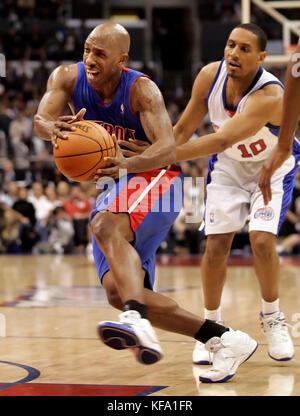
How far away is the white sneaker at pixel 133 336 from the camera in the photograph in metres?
3.29

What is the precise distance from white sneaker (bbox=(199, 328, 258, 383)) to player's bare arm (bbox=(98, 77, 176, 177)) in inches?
38.3

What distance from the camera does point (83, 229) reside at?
1339 centimetres

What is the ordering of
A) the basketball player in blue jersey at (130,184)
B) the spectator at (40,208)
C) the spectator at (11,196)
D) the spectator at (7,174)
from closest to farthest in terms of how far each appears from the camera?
the basketball player in blue jersey at (130,184)
the spectator at (40,208)
the spectator at (11,196)
the spectator at (7,174)

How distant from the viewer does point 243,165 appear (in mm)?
4684

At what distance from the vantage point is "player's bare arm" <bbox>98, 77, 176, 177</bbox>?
3.69 meters

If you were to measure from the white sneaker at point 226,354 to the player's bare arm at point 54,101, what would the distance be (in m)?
1.37

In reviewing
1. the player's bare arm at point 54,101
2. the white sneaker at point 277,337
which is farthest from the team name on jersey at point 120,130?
the white sneaker at point 277,337

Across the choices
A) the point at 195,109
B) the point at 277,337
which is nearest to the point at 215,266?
the point at 277,337

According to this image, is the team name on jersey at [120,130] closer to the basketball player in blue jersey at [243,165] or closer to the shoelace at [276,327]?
the basketball player in blue jersey at [243,165]

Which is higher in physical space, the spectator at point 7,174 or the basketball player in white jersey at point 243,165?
the basketball player in white jersey at point 243,165

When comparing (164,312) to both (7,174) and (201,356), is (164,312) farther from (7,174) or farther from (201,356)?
(7,174)

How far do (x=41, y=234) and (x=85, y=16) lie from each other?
10.3 meters
